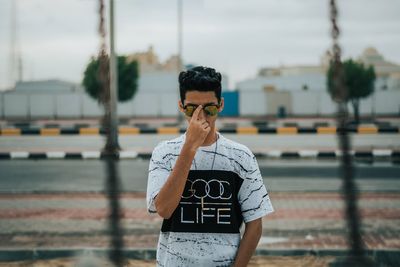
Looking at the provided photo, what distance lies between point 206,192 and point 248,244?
0.25 meters

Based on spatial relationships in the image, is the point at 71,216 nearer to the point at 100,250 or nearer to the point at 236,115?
the point at 100,250

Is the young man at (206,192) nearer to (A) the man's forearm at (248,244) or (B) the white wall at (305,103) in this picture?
(A) the man's forearm at (248,244)

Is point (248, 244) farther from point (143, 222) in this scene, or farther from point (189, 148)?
point (143, 222)

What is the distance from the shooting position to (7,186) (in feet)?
35.6

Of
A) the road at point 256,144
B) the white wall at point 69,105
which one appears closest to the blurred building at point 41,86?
the white wall at point 69,105

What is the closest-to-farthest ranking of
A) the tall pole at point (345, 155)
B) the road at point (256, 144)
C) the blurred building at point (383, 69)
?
1. the tall pole at point (345, 155)
2. the road at point (256, 144)
3. the blurred building at point (383, 69)

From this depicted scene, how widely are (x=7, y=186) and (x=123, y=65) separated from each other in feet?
89.3

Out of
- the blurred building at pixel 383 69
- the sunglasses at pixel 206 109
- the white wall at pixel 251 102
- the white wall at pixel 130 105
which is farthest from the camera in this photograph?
the blurred building at pixel 383 69

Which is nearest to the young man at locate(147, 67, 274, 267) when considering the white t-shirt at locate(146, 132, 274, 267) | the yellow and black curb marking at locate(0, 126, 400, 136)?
the white t-shirt at locate(146, 132, 274, 267)

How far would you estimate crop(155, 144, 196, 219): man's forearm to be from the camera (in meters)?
2.08

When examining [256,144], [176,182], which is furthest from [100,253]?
[256,144]

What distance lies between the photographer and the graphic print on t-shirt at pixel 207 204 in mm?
2225

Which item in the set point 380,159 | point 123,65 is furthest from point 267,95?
point 380,159

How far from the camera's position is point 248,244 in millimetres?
2270
